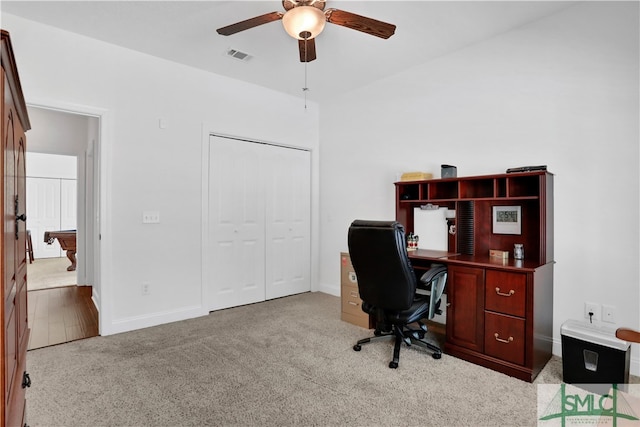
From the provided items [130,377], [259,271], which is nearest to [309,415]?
[130,377]

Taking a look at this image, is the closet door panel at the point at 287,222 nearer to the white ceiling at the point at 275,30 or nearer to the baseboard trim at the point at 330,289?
the baseboard trim at the point at 330,289

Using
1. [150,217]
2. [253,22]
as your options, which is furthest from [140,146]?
[253,22]

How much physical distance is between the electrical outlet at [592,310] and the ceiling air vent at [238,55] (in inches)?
146

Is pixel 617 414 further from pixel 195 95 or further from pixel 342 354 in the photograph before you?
pixel 195 95

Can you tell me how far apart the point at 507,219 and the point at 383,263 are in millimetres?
1320

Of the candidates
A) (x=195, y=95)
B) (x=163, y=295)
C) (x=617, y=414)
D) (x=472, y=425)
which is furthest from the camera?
(x=195, y=95)

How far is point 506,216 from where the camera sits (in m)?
3.05

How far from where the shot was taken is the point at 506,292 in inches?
97.3

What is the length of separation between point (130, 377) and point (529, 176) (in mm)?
3362

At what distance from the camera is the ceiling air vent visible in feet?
11.2

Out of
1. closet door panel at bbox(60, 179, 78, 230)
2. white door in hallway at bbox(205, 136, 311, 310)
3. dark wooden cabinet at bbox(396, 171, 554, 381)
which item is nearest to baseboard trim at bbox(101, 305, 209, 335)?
white door in hallway at bbox(205, 136, 311, 310)

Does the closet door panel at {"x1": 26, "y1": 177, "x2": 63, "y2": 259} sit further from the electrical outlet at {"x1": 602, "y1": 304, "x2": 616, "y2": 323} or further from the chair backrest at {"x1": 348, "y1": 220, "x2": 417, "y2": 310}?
the electrical outlet at {"x1": 602, "y1": 304, "x2": 616, "y2": 323}

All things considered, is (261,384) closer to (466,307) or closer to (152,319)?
(466,307)

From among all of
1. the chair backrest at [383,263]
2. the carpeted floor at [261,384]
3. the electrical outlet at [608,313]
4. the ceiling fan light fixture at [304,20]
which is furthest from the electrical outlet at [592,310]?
the ceiling fan light fixture at [304,20]
